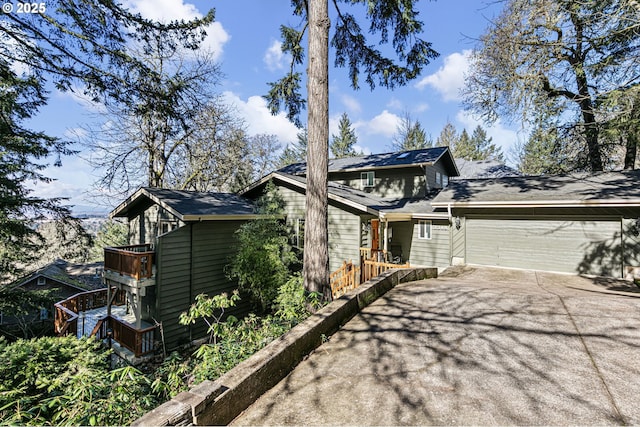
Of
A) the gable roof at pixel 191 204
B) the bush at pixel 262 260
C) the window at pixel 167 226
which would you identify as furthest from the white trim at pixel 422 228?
the window at pixel 167 226

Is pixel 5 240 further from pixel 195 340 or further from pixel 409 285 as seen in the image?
pixel 409 285

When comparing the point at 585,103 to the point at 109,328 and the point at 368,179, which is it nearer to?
the point at 368,179

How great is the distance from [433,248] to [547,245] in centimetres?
372

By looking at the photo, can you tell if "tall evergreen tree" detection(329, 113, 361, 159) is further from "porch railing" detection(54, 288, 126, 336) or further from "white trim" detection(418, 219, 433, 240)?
"porch railing" detection(54, 288, 126, 336)

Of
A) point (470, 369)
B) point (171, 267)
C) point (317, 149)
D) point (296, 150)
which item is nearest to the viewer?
point (470, 369)

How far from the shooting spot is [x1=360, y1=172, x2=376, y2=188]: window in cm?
1548

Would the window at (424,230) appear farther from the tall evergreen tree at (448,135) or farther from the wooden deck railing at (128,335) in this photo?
the tall evergreen tree at (448,135)

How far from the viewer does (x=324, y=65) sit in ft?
18.2

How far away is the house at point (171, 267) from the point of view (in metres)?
8.52

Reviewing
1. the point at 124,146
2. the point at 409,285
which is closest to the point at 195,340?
the point at 409,285

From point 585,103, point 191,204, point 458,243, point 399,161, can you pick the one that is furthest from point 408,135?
point 191,204

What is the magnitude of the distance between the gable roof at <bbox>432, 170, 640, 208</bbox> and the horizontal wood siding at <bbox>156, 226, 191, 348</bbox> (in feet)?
29.6

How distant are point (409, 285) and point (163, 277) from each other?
712 centimetres

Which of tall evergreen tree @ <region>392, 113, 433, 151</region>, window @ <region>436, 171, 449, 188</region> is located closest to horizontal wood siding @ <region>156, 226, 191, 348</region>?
window @ <region>436, 171, 449, 188</region>
